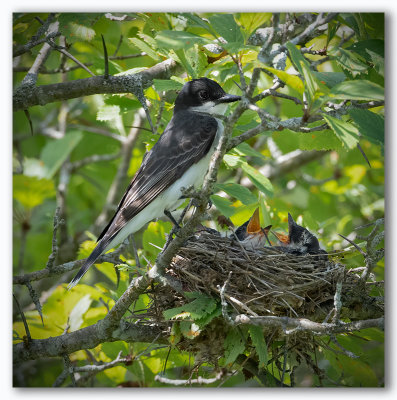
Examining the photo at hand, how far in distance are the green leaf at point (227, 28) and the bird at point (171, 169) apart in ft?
1.88

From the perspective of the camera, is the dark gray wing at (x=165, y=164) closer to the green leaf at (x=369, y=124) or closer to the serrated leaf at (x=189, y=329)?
the serrated leaf at (x=189, y=329)

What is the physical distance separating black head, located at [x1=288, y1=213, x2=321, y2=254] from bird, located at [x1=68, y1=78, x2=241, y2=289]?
0.74 m

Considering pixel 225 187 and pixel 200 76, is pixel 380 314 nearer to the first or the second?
pixel 225 187

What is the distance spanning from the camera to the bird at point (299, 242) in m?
3.32

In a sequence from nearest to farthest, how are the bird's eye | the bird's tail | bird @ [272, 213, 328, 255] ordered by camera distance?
1. the bird's tail
2. the bird's eye
3. bird @ [272, 213, 328, 255]

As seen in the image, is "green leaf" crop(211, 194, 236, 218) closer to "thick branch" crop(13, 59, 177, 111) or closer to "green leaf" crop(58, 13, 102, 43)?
"thick branch" crop(13, 59, 177, 111)

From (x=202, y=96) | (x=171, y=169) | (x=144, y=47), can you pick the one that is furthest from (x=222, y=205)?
(x=144, y=47)

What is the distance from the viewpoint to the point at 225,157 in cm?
304

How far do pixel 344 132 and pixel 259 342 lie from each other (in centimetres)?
103

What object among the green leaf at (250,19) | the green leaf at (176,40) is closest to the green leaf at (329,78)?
the green leaf at (250,19)

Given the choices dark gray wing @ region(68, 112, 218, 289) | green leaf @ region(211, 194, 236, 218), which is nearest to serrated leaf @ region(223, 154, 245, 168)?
dark gray wing @ region(68, 112, 218, 289)

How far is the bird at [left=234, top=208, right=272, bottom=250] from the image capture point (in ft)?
11.2
